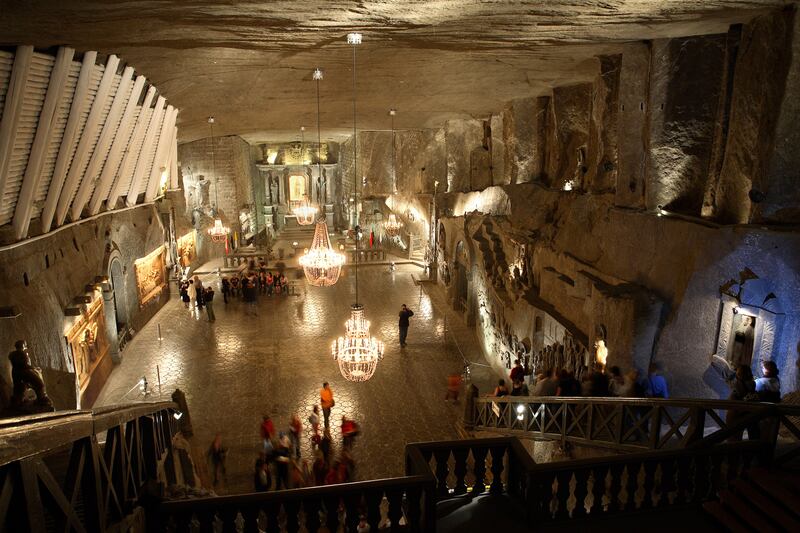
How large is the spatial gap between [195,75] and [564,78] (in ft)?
24.7

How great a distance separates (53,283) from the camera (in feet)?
28.2

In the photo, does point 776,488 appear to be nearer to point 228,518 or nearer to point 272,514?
point 272,514

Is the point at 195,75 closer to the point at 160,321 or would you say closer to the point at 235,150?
the point at 160,321

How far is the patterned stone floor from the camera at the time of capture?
28.7 ft

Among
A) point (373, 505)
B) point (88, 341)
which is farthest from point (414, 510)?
point (88, 341)

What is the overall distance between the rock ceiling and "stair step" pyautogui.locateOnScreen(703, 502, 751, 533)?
465 centimetres

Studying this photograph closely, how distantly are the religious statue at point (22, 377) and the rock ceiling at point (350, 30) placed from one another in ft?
11.4

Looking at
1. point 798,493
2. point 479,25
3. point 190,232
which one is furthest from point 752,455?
point 190,232

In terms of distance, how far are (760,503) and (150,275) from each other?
14.6 m

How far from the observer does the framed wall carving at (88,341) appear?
357 inches

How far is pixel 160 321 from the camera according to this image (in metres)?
14.4

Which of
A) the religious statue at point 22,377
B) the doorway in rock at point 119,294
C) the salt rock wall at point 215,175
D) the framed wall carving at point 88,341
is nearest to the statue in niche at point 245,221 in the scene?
the salt rock wall at point 215,175

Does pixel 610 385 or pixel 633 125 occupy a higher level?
pixel 633 125

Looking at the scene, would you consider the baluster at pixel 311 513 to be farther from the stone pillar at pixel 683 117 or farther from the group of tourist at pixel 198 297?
the group of tourist at pixel 198 297
